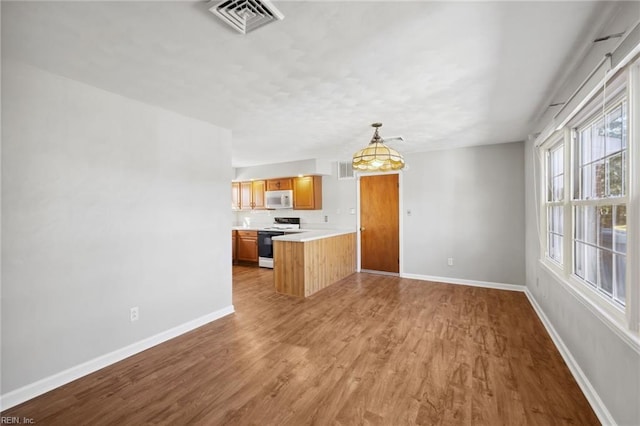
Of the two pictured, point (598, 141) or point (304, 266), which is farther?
point (304, 266)

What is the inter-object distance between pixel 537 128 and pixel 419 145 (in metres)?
1.51

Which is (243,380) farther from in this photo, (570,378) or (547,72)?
(547,72)

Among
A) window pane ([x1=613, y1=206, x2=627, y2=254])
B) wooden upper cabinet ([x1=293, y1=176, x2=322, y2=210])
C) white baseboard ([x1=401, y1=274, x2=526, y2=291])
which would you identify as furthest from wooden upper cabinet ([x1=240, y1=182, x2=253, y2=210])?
window pane ([x1=613, y1=206, x2=627, y2=254])

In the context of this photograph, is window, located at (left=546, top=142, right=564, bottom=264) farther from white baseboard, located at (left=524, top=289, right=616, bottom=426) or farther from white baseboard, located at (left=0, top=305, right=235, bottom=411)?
white baseboard, located at (left=0, top=305, right=235, bottom=411)

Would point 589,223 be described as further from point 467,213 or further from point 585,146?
point 467,213

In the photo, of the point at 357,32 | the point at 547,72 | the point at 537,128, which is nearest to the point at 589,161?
the point at 547,72

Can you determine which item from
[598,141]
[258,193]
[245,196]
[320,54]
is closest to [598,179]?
[598,141]

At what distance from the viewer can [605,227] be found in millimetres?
1956

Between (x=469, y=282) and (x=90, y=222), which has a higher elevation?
(x=90, y=222)

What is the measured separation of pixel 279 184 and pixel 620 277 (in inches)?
216

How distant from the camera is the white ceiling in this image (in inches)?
59.0

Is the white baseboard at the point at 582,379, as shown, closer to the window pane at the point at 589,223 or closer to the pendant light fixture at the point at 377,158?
the window pane at the point at 589,223

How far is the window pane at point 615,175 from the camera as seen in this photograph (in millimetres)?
1724

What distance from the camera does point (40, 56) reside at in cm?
187
